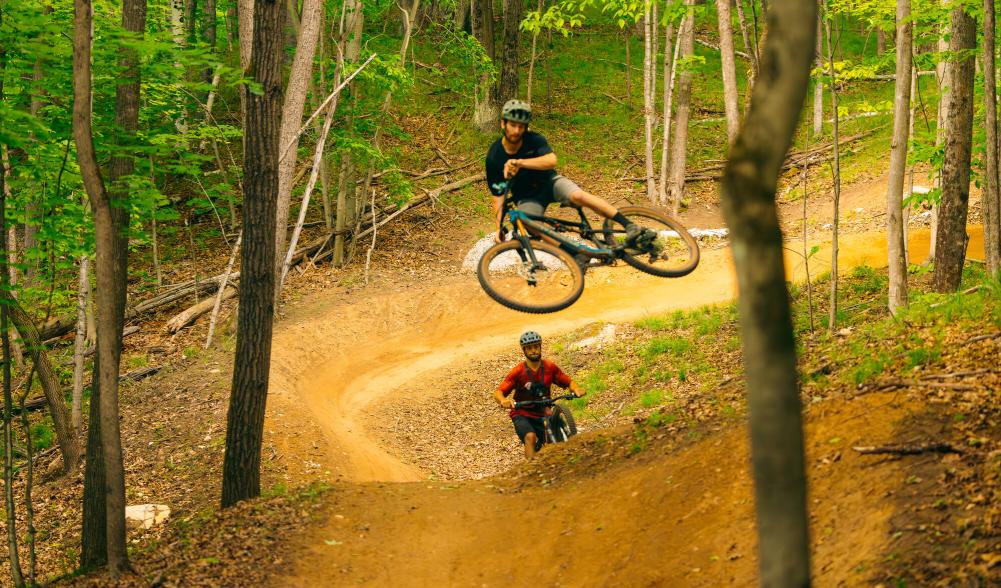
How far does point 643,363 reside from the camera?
54.5 feet

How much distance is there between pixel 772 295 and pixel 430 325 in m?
18.1

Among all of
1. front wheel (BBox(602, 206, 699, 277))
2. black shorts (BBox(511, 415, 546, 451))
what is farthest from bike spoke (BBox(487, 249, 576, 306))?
black shorts (BBox(511, 415, 546, 451))

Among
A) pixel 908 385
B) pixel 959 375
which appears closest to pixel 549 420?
pixel 908 385

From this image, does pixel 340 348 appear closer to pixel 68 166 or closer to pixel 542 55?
pixel 68 166

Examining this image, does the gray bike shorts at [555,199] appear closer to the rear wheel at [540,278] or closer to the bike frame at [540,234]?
the bike frame at [540,234]

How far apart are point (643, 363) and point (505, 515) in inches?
307

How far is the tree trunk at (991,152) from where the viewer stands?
10.4m

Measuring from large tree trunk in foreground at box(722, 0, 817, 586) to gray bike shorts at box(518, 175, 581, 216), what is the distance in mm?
5782

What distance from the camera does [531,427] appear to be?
11375 mm

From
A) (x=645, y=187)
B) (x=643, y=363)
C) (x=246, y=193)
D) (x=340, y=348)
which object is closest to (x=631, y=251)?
Result: (x=246, y=193)

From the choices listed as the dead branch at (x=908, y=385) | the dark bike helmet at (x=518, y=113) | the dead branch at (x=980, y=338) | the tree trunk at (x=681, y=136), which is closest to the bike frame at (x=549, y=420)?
the dead branch at (x=908, y=385)

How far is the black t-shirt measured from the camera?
8539mm

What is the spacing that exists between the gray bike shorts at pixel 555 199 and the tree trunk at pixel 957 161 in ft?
25.3

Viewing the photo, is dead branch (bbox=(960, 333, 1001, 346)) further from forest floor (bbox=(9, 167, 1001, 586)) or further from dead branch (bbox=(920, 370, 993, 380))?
dead branch (bbox=(920, 370, 993, 380))
